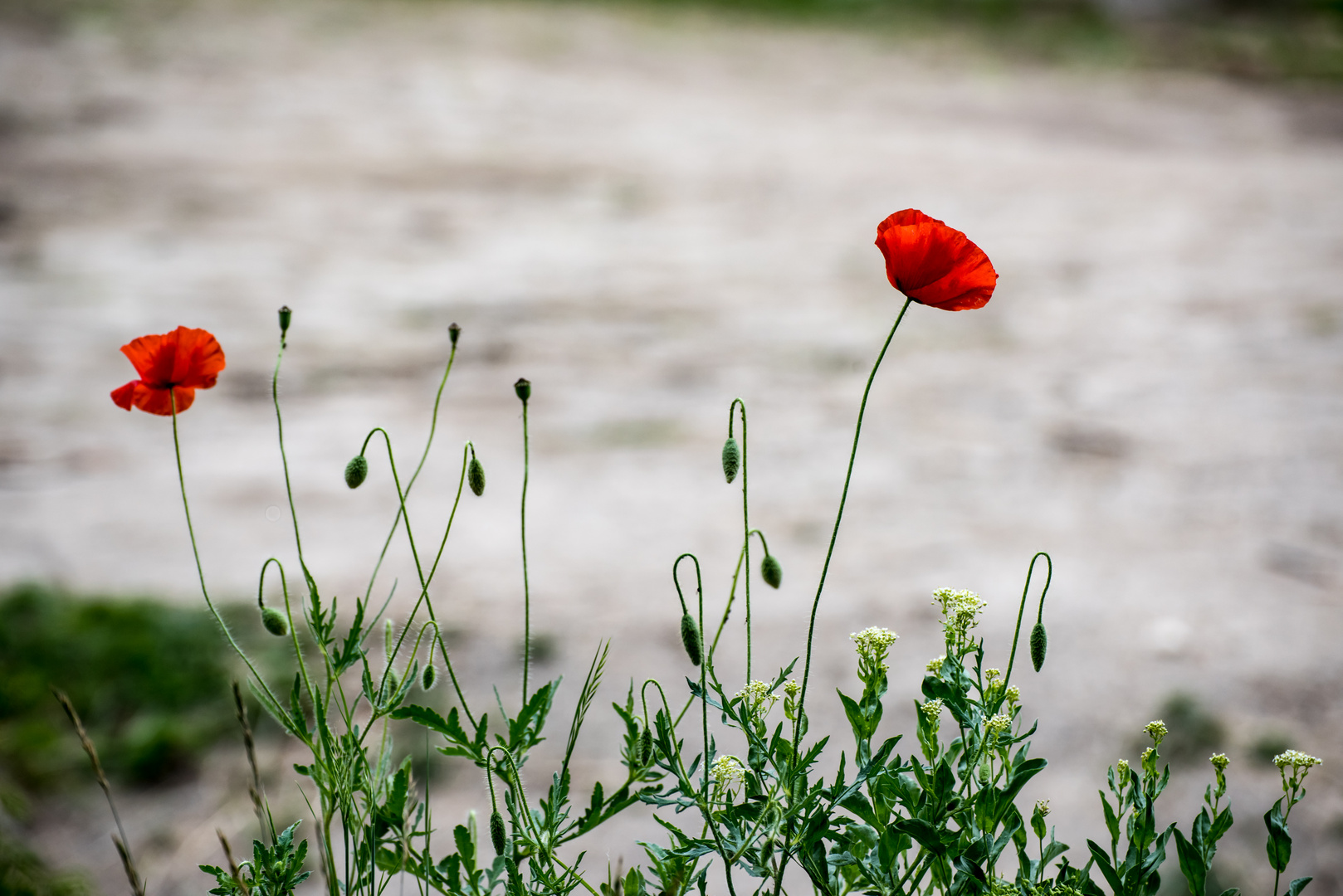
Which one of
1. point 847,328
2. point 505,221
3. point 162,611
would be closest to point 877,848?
point 162,611

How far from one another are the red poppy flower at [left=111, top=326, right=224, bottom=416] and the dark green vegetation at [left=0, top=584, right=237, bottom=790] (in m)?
1.57

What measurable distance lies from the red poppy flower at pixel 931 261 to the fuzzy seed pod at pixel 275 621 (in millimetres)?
733

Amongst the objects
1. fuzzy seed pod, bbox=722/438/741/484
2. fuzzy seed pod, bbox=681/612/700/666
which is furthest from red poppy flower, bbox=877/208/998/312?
fuzzy seed pod, bbox=681/612/700/666

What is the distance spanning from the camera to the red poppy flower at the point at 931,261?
109cm

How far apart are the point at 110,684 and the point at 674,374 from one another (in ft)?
9.89

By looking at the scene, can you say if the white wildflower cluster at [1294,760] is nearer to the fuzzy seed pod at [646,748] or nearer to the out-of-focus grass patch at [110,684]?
the fuzzy seed pod at [646,748]

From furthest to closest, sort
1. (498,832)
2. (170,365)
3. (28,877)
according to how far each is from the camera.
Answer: (28,877) → (170,365) → (498,832)

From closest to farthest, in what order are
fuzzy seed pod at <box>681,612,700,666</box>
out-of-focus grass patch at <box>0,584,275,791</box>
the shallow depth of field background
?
fuzzy seed pod at <box>681,612,700,666</box> → out-of-focus grass patch at <box>0,584,275,791</box> → the shallow depth of field background

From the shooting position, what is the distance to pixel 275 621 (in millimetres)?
1142

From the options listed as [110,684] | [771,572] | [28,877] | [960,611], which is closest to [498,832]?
[771,572]

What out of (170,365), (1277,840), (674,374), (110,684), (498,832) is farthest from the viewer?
(674,374)

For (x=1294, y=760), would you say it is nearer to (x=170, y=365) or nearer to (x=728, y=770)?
(x=728, y=770)

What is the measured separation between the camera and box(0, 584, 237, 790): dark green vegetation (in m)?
2.66

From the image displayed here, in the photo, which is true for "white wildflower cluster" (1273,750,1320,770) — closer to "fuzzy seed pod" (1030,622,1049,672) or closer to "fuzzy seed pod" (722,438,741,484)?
"fuzzy seed pod" (1030,622,1049,672)
